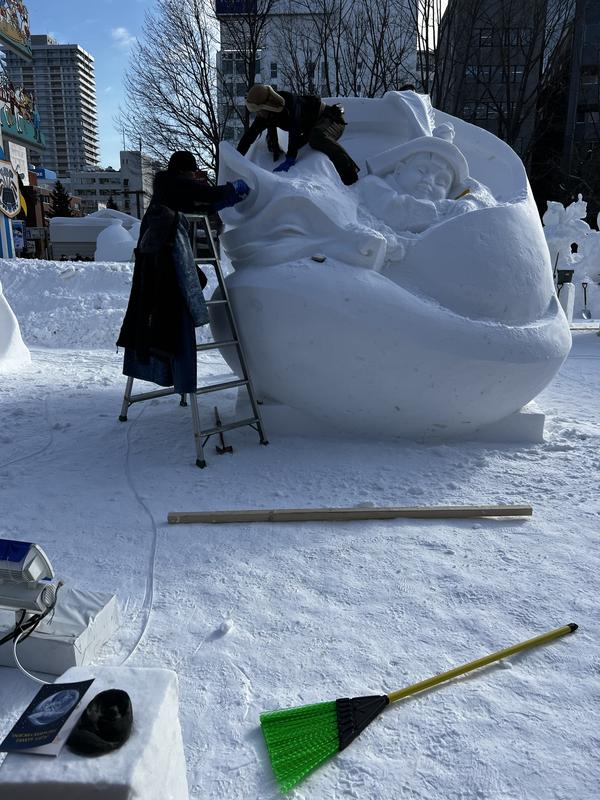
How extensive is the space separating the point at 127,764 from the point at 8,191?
18.6m

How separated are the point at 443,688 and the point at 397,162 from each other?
3.51 m

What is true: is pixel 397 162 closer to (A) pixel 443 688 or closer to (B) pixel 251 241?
(B) pixel 251 241

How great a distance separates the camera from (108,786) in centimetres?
106

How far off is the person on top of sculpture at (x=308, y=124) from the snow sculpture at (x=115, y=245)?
14115mm

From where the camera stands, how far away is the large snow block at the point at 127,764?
3.49ft

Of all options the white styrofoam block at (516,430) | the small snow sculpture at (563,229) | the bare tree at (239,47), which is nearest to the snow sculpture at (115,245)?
the bare tree at (239,47)

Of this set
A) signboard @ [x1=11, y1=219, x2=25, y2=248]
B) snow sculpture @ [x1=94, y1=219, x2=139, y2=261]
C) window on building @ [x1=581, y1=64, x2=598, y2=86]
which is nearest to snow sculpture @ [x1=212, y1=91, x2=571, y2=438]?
snow sculpture @ [x1=94, y1=219, x2=139, y2=261]

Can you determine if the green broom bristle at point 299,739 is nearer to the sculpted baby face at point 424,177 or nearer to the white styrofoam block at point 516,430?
the white styrofoam block at point 516,430

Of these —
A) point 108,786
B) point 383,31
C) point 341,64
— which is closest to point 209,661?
point 108,786

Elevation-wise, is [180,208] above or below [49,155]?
below

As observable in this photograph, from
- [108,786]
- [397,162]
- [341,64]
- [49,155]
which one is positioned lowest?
[108,786]

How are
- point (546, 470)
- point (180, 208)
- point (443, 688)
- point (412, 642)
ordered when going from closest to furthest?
point (443, 688), point (412, 642), point (546, 470), point (180, 208)

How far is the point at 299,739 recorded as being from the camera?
1569mm

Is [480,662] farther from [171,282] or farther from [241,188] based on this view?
[241,188]
